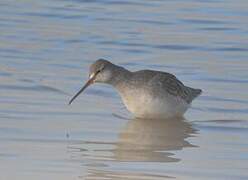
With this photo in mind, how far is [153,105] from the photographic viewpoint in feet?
33.4

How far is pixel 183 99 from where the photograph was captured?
10.4 metres

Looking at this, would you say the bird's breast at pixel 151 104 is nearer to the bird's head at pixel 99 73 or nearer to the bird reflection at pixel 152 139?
the bird reflection at pixel 152 139

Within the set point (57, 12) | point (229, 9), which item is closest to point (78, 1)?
point (57, 12)

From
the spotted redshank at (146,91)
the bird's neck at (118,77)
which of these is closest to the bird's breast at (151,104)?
the spotted redshank at (146,91)

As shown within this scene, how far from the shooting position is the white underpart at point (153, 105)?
33.3 feet

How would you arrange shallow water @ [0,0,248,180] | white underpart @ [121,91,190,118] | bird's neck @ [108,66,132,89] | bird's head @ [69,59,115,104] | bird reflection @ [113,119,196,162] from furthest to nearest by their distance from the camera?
bird's neck @ [108,66,132,89] < bird's head @ [69,59,115,104] < white underpart @ [121,91,190,118] < bird reflection @ [113,119,196,162] < shallow water @ [0,0,248,180]

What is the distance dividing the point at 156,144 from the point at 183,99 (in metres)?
1.44

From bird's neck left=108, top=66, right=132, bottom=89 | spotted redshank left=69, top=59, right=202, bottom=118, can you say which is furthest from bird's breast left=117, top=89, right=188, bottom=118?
bird's neck left=108, top=66, right=132, bottom=89

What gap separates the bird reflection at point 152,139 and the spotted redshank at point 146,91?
0.12 metres

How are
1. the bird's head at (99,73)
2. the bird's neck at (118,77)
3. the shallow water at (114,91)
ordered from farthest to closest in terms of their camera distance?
the bird's neck at (118,77), the bird's head at (99,73), the shallow water at (114,91)

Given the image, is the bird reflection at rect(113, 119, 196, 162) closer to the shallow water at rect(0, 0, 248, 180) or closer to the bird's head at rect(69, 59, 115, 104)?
the shallow water at rect(0, 0, 248, 180)

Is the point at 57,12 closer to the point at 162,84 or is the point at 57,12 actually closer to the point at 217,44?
the point at 217,44

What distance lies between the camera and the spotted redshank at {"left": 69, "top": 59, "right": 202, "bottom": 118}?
10.2 meters

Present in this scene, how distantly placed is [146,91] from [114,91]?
1138 millimetres
